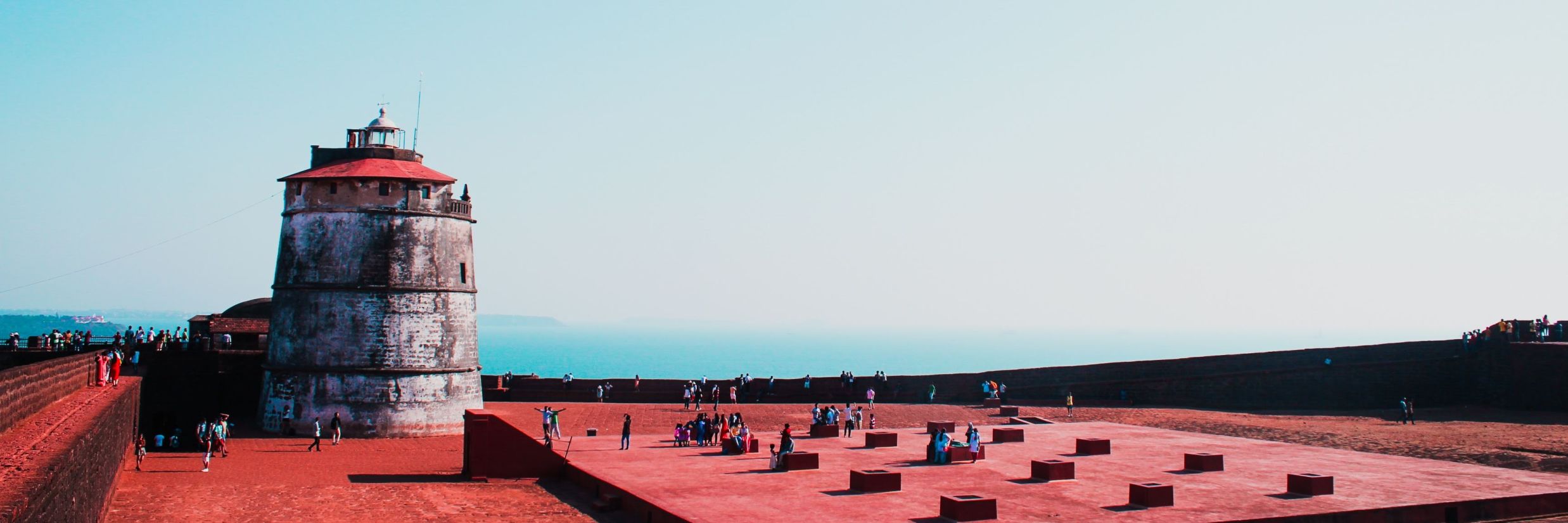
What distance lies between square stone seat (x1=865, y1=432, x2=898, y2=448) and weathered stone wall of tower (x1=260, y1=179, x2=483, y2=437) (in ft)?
39.2

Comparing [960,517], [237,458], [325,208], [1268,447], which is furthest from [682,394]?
[960,517]

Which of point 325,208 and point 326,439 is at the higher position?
point 325,208

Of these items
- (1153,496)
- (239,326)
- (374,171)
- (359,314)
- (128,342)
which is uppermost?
(374,171)

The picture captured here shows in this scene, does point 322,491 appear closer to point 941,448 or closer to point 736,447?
point 736,447

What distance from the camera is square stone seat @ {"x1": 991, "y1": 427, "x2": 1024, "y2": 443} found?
86.0 feet

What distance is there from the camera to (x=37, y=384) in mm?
15297

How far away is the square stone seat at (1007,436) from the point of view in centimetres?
2620

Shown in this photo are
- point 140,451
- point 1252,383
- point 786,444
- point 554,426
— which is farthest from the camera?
point 1252,383

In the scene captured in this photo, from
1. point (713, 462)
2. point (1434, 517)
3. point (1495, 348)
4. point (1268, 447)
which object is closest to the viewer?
point (1434, 517)

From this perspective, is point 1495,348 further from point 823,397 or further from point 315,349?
point 315,349

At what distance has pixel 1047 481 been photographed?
1997 cm

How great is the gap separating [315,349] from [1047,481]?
19162 mm

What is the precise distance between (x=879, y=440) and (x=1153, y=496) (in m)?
8.71

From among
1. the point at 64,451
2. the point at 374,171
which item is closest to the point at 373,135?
the point at 374,171
